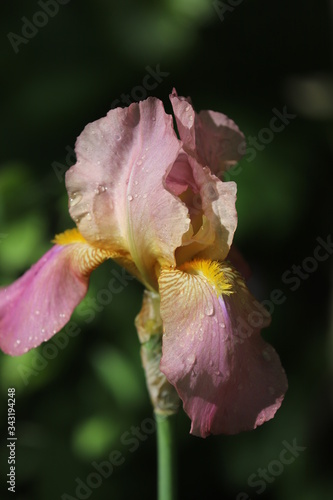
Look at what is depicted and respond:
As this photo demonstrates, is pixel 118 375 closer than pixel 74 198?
No

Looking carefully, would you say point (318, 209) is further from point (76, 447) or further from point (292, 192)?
point (76, 447)

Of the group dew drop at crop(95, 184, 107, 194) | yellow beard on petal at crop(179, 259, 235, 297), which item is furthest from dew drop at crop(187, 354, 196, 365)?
dew drop at crop(95, 184, 107, 194)

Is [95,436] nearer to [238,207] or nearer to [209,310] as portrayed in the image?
[238,207]

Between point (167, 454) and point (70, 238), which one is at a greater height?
point (70, 238)

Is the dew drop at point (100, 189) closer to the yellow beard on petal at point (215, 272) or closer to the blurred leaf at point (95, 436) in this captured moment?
the yellow beard on petal at point (215, 272)

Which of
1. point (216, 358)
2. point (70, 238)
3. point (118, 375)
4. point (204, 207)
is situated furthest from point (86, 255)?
point (118, 375)

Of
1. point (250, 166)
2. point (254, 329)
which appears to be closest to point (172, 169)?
point (254, 329)
